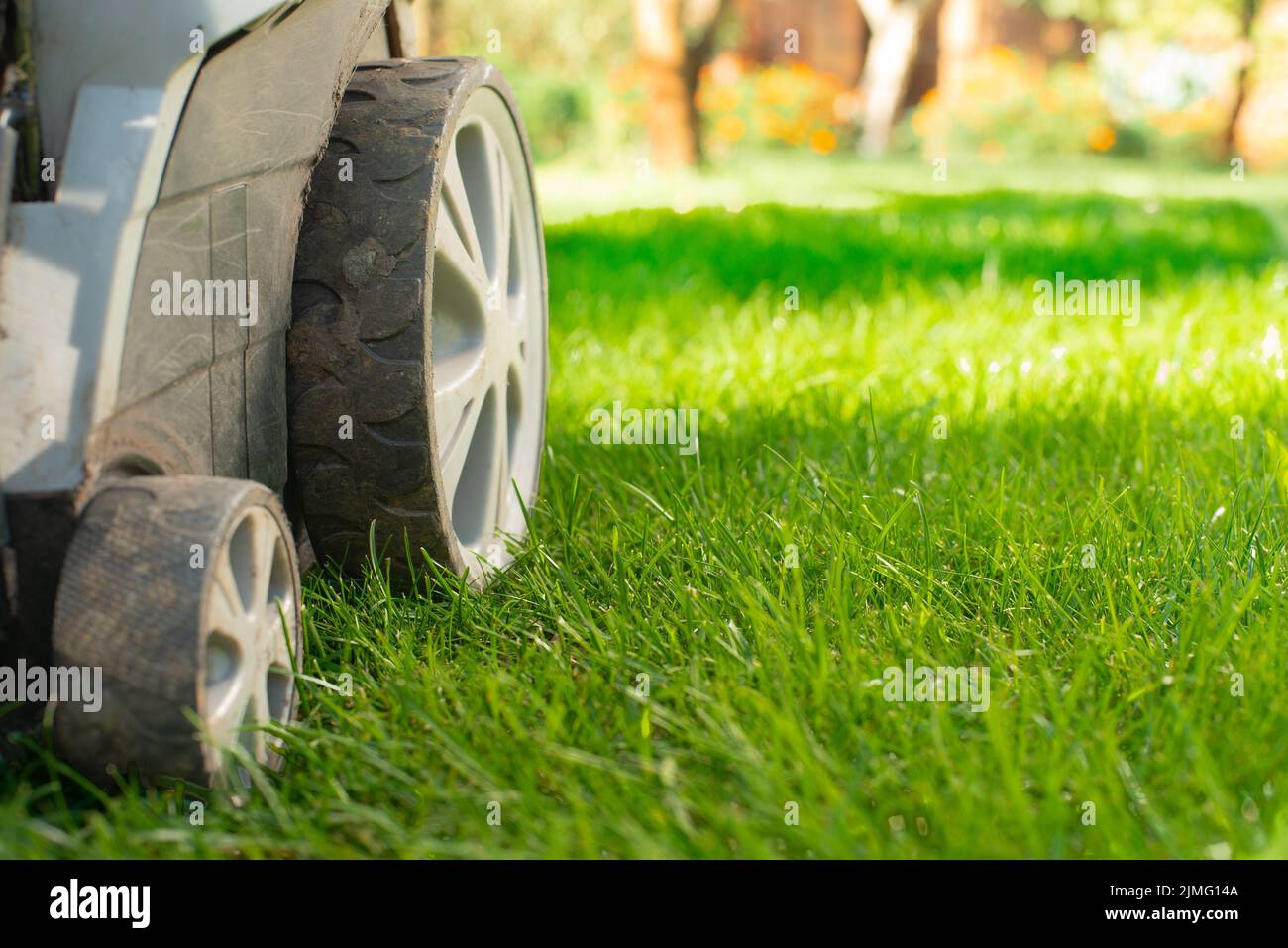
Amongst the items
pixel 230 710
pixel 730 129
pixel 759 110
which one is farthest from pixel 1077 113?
pixel 230 710

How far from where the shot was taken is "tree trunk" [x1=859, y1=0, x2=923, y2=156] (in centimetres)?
1645

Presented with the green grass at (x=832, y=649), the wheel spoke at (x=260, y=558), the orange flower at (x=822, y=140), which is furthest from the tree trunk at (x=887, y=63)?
the wheel spoke at (x=260, y=558)

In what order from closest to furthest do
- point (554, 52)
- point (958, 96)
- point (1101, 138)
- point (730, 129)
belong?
1. point (730, 129)
2. point (1101, 138)
3. point (958, 96)
4. point (554, 52)

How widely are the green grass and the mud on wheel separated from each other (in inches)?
4.9

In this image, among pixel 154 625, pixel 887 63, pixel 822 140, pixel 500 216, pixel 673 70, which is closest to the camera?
pixel 154 625

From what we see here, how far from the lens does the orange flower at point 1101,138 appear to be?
54.2 ft

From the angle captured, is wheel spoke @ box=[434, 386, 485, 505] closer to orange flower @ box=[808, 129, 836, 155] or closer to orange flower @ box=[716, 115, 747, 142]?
orange flower @ box=[808, 129, 836, 155]

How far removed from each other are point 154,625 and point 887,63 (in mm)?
17066

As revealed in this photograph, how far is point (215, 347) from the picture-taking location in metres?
1.54

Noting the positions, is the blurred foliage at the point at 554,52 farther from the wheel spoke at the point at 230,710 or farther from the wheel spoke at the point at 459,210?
the wheel spoke at the point at 230,710

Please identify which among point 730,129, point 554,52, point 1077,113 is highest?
point 554,52

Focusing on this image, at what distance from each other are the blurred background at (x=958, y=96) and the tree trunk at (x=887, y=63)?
0.03 m

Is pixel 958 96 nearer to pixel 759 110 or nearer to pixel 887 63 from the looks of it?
pixel 887 63
